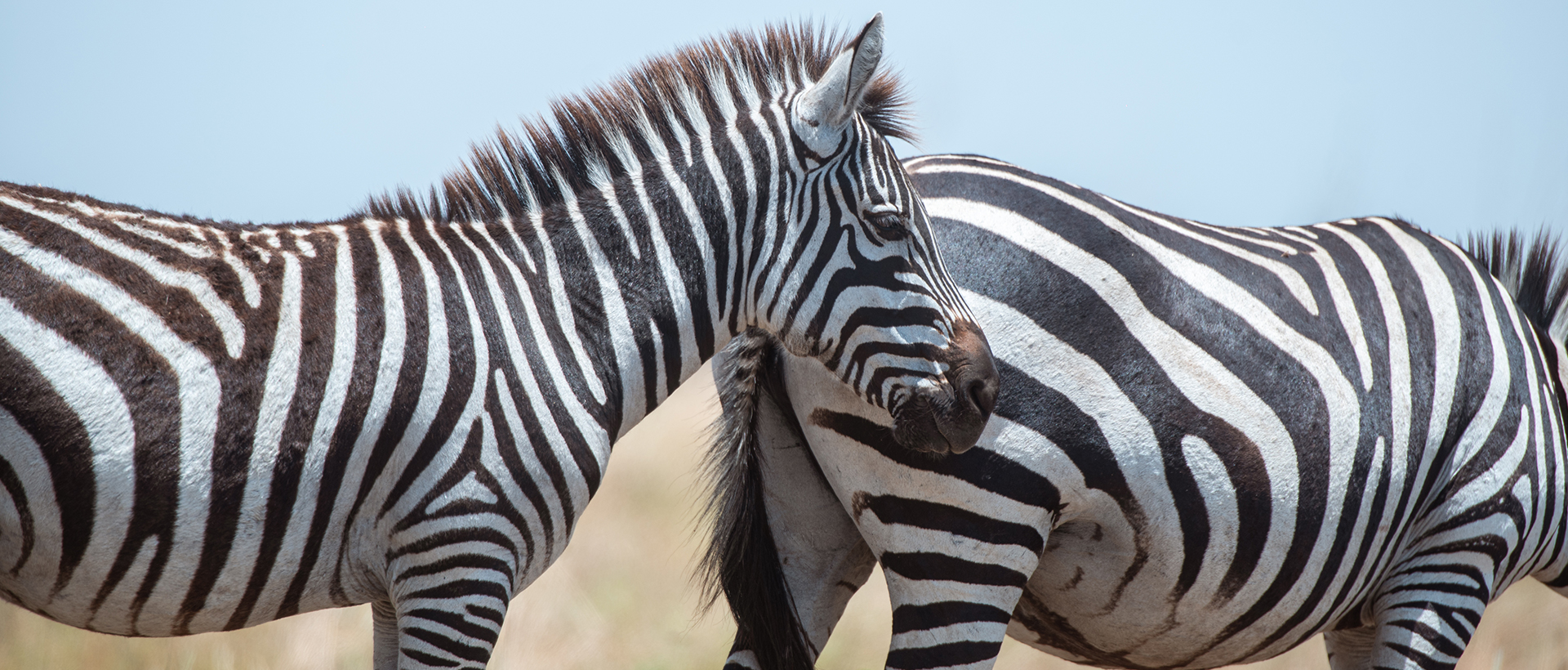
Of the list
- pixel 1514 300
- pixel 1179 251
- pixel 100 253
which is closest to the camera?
pixel 100 253

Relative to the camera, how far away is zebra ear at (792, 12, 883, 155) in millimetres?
3449

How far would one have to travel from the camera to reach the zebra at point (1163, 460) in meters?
3.63

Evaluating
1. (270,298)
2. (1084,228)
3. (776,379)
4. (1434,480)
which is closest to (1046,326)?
(1084,228)

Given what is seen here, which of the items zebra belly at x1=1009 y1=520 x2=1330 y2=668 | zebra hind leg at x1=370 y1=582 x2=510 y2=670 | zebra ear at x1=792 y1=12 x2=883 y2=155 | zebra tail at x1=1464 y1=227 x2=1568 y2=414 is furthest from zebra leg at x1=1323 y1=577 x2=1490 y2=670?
zebra hind leg at x1=370 y1=582 x2=510 y2=670

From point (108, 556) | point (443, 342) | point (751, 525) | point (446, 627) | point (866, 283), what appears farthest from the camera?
point (751, 525)

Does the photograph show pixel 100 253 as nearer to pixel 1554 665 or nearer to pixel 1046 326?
pixel 1046 326

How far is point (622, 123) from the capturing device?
3.78 metres

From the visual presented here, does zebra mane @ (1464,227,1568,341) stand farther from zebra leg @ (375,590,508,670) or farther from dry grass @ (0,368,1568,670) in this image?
zebra leg @ (375,590,508,670)

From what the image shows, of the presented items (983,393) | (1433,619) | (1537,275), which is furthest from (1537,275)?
(983,393)

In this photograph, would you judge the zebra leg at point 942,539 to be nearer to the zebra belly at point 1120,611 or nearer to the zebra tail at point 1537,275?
the zebra belly at point 1120,611

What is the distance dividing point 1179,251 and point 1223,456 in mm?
842

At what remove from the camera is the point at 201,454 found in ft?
9.34

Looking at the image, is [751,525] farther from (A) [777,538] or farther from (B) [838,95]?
→ (B) [838,95]

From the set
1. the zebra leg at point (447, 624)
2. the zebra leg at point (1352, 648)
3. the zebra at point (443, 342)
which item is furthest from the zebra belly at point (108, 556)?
the zebra leg at point (1352, 648)
